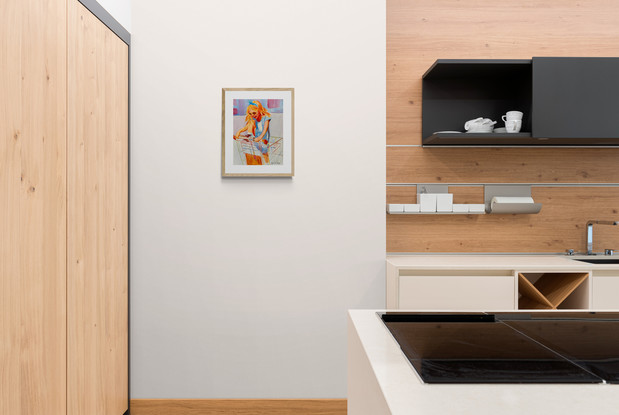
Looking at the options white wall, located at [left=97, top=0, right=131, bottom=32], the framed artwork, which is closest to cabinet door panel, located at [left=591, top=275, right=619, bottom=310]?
the framed artwork

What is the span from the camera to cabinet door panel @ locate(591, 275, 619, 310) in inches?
98.7

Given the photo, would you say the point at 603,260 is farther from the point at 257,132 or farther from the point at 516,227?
the point at 257,132

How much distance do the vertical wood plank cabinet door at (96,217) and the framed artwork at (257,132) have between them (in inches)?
21.2

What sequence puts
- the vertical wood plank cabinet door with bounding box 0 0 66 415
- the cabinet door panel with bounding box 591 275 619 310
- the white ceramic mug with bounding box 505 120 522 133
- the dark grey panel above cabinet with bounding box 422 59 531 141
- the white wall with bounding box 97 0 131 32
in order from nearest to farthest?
the vertical wood plank cabinet door with bounding box 0 0 66 415 < the white wall with bounding box 97 0 131 32 < the cabinet door panel with bounding box 591 275 619 310 < the white ceramic mug with bounding box 505 120 522 133 < the dark grey panel above cabinet with bounding box 422 59 531 141

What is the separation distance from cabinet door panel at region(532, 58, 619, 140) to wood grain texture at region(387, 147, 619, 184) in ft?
1.38

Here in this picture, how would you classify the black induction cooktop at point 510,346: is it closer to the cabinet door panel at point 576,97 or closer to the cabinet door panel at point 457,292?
the cabinet door panel at point 457,292

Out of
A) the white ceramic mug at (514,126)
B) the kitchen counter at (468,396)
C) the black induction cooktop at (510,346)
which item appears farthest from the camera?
the white ceramic mug at (514,126)

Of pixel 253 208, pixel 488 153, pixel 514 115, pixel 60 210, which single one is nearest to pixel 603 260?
pixel 488 153

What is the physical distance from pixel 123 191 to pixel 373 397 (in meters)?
2.01

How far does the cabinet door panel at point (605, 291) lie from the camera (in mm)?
2508

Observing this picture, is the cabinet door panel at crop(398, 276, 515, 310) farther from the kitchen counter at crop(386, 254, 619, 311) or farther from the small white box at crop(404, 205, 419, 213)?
the small white box at crop(404, 205, 419, 213)

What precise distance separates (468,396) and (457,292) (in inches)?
72.5

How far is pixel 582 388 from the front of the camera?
2.62ft

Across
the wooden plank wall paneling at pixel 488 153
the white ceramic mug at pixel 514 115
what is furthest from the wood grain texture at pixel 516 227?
the white ceramic mug at pixel 514 115
